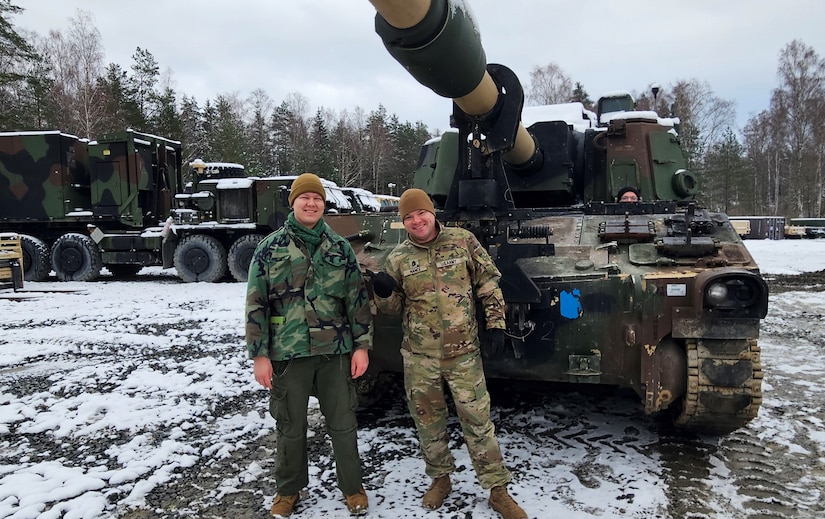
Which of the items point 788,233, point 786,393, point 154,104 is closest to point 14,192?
point 786,393

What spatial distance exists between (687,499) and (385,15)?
2798 millimetres

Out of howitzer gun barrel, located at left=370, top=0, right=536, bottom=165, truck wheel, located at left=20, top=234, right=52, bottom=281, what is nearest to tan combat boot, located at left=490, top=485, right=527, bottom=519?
howitzer gun barrel, located at left=370, top=0, right=536, bottom=165

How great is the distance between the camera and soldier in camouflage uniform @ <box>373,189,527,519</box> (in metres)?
2.98

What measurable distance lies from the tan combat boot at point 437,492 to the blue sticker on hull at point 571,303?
116 cm

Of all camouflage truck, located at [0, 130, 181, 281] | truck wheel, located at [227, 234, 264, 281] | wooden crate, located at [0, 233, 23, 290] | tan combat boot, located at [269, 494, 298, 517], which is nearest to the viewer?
tan combat boot, located at [269, 494, 298, 517]

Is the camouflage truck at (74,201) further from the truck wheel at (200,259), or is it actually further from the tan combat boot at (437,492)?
the tan combat boot at (437,492)

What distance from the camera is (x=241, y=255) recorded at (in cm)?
1315

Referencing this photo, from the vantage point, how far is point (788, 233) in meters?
28.4

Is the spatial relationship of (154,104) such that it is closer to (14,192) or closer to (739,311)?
(14,192)

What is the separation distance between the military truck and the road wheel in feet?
43.1

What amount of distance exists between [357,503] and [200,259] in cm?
1132

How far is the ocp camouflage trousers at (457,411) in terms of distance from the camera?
9.71 feet

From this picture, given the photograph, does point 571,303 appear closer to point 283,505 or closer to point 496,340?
point 496,340

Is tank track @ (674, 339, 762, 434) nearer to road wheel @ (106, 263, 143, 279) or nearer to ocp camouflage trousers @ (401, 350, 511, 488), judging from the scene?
ocp camouflage trousers @ (401, 350, 511, 488)
